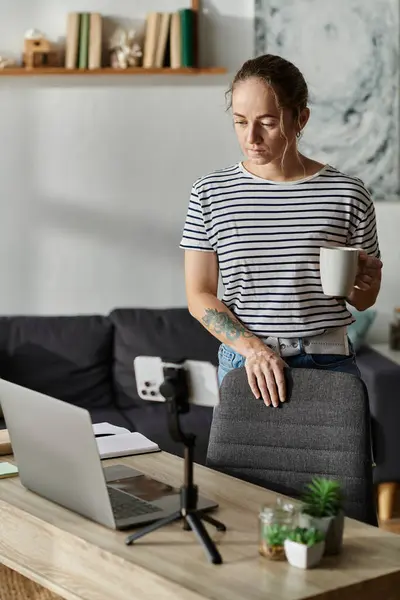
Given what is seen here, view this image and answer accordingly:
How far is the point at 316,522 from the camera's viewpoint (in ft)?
4.93

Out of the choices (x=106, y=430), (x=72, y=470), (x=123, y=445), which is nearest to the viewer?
(x=72, y=470)

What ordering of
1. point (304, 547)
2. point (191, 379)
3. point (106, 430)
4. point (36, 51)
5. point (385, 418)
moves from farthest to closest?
point (36, 51)
point (385, 418)
point (106, 430)
point (191, 379)
point (304, 547)

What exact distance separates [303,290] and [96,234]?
7.70 ft

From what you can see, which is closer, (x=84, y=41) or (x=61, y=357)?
(x=61, y=357)

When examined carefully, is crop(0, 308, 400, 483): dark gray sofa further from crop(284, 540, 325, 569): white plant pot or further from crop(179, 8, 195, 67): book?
crop(284, 540, 325, 569): white plant pot

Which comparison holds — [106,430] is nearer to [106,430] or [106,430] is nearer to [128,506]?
[106,430]

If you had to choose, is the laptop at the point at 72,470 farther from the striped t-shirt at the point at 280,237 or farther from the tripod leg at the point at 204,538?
the striped t-shirt at the point at 280,237

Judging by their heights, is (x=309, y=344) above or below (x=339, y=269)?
below

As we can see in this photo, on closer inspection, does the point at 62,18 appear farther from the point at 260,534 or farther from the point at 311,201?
the point at 260,534

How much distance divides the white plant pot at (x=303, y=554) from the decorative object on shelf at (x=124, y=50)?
10.1 ft

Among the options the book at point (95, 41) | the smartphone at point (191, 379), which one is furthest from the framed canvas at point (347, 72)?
the smartphone at point (191, 379)

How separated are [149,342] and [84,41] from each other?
127cm

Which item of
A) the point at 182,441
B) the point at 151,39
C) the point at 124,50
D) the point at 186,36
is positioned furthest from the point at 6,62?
the point at 182,441

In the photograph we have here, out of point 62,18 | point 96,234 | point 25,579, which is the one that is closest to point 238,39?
point 62,18
